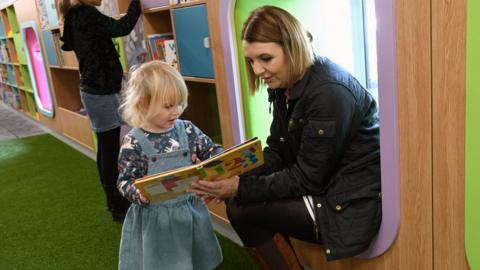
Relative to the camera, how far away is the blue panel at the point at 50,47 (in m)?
4.08

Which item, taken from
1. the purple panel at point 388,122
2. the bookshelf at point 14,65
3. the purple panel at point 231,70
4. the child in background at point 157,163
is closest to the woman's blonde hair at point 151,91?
the child in background at point 157,163

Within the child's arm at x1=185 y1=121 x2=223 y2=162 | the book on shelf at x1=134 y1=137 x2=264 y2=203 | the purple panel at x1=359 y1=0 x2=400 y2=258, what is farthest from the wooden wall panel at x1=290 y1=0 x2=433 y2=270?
the child's arm at x1=185 y1=121 x2=223 y2=162

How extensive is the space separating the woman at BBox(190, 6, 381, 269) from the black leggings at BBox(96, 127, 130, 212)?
3.78 ft

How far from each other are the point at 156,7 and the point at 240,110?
0.83 meters

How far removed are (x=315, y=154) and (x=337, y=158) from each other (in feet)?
0.24

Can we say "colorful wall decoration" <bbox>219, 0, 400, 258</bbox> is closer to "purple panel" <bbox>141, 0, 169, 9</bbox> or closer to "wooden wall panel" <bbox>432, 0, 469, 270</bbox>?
"wooden wall panel" <bbox>432, 0, 469, 270</bbox>

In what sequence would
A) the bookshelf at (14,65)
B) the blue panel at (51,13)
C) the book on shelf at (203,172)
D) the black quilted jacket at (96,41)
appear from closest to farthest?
the book on shelf at (203,172) → the black quilted jacket at (96,41) → the blue panel at (51,13) → the bookshelf at (14,65)

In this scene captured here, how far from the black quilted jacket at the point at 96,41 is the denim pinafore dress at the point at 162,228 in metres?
0.93

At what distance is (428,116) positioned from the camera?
45.9 inches

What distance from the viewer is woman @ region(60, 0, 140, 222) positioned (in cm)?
230

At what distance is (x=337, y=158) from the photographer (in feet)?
4.50

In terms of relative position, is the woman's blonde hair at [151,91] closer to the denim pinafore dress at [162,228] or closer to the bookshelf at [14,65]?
the denim pinafore dress at [162,228]

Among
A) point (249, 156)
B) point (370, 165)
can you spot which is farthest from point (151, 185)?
point (370, 165)

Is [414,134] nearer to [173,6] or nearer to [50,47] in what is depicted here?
[173,6]
